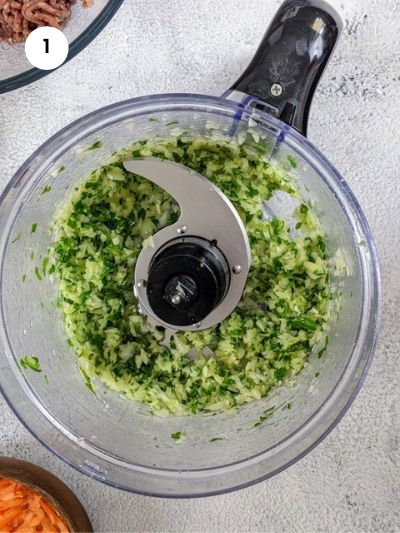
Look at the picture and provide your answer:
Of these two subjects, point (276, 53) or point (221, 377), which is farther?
point (221, 377)

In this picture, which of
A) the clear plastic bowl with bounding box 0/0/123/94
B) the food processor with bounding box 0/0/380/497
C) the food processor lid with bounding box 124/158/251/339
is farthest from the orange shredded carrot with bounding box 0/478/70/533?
the clear plastic bowl with bounding box 0/0/123/94

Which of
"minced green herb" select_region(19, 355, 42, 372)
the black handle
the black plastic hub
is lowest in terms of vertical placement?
"minced green herb" select_region(19, 355, 42, 372)

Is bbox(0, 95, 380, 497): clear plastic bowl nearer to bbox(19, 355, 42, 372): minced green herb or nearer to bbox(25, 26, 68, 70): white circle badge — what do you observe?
bbox(19, 355, 42, 372): minced green herb

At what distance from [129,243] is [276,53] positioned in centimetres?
36

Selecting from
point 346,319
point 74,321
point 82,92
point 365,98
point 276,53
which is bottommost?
point 74,321

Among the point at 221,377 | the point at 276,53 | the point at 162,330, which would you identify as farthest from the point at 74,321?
the point at 276,53

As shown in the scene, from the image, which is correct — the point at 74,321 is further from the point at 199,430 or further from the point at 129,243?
the point at 199,430

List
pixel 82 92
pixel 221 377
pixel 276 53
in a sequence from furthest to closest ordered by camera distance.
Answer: pixel 82 92
pixel 221 377
pixel 276 53

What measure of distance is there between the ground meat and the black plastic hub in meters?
0.41

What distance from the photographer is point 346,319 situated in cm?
115

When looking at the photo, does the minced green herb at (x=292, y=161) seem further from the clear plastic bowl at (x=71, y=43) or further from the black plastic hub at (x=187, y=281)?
the clear plastic bowl at (x=71, y=43)

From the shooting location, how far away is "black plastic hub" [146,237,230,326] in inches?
43.3

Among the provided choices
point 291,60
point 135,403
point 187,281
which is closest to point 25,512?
point 135,403

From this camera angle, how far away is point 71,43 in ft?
4.13
